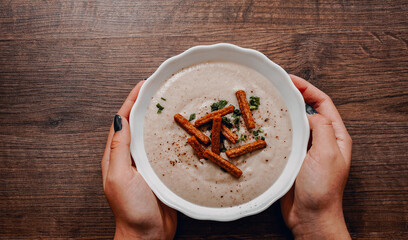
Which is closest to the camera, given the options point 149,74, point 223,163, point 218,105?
point 223,163

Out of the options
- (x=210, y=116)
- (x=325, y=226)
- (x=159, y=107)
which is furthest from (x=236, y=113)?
(x=325, y=226)

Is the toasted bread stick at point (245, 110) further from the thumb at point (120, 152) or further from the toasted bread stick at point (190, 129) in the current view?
the thumb at point (120, 152)

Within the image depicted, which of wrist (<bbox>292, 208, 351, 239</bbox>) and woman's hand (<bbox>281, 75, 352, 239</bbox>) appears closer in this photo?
woman's hand (<bbox>281, 75, 352, 239</bbox>)

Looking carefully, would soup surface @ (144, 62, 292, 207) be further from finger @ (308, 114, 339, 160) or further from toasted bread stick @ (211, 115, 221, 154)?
finger @ (308, 114, 339, 160)

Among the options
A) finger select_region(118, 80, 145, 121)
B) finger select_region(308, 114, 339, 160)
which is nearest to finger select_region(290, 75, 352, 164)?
finger select_region(308, 114, 339, 160)

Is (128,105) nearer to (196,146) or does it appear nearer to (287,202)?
(196,146)

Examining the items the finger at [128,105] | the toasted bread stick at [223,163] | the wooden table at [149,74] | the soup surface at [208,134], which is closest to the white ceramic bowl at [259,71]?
the soup surface at [208,134]
